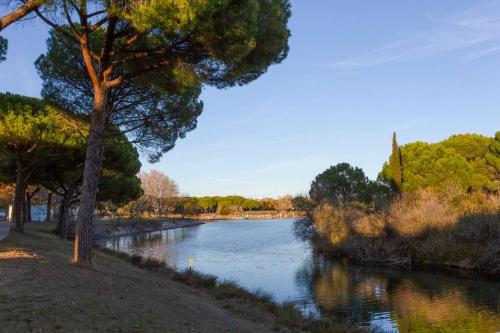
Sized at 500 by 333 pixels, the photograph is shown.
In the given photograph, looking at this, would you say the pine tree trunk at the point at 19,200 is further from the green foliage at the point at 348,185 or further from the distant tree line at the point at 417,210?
the green foliage at the point at 348,185

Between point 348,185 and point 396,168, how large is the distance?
17.3 ft

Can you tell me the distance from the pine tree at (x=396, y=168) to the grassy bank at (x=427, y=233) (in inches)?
482

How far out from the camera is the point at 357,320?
1593cm

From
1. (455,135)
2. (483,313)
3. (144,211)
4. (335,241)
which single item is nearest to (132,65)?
(483,313)

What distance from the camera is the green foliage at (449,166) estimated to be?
4538cm

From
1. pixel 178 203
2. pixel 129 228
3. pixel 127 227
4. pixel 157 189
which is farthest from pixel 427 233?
pixel 178 203

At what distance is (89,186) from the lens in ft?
38.6

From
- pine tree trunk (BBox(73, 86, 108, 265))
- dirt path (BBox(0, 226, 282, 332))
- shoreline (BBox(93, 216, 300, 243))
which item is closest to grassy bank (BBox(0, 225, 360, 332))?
dirt path (BBox(0, 226, 282, 332))

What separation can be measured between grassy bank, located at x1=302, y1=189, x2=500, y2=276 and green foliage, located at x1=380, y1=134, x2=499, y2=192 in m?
11.2

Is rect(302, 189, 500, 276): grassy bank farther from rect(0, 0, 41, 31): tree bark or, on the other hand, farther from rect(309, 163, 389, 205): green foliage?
rect(0, 0, 41, 31): tree bark

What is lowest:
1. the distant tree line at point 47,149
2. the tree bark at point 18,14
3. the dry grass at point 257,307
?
the dry grass at point 257,307

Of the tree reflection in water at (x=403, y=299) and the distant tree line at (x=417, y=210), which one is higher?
the distant tree line at (x=417, y=210)

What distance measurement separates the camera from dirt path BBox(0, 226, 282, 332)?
23.0 ft

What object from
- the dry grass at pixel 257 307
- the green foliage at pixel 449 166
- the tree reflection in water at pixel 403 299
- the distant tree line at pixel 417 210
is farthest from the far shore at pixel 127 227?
the dry grass at pixel 257 307
